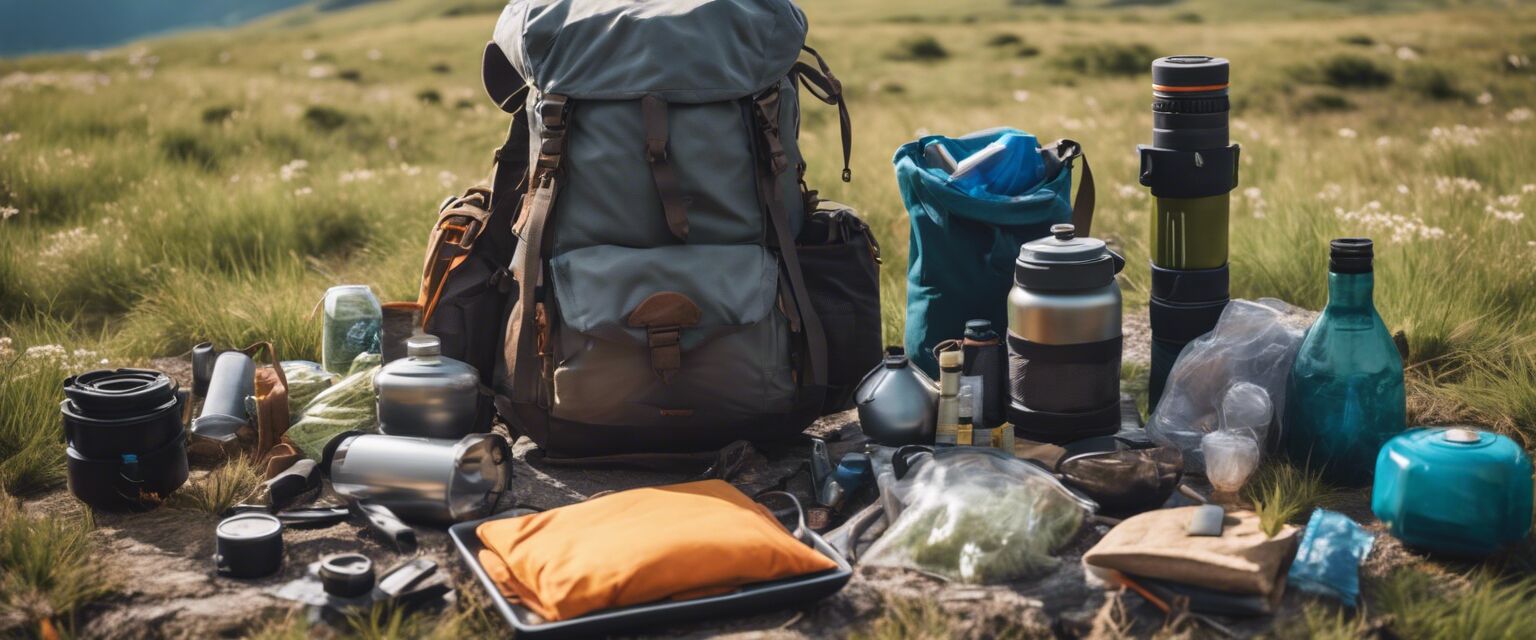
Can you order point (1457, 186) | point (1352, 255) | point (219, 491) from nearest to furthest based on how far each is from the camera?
point (1352, 255), point (219, 491), point (1457, 186)

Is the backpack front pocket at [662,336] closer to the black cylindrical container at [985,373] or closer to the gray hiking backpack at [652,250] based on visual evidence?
the gray hiking backpack at [652,250]

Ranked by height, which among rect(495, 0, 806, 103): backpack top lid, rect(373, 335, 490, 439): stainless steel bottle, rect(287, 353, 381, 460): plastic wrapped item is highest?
rect(495, 0, 806, 103): backpack top lid

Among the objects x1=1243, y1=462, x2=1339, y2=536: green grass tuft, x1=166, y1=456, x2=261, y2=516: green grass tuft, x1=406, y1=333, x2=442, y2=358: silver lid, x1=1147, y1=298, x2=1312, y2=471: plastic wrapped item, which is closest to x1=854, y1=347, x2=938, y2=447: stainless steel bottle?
x1=1147, y1=298, x2=1312, y2=471: plastic wrapped item

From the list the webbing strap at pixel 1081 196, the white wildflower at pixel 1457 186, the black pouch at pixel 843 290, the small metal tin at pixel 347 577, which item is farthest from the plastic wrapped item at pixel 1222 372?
the white wildflower at pixel 1457 186

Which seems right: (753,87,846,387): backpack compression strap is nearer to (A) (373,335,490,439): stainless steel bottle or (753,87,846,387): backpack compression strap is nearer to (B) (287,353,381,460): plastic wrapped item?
(A) (373,335,490,439): stainless steel bottle

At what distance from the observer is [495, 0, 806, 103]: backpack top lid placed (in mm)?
4602

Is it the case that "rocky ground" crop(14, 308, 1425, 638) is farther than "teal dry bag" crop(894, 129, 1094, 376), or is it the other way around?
"teal dry bag" crop(894, 129, 1094, 376)

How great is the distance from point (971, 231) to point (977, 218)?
8 cm

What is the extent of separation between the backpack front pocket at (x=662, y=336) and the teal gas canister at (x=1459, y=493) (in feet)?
6.36

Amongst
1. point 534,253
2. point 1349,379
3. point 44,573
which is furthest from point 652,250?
point 1349,379

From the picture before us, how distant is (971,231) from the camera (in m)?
5.06

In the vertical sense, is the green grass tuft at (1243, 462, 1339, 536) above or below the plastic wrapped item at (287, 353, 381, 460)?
below

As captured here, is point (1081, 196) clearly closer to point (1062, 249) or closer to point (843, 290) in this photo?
point (1062, 249)

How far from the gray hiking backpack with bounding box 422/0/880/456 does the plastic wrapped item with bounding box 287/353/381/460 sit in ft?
1.27
